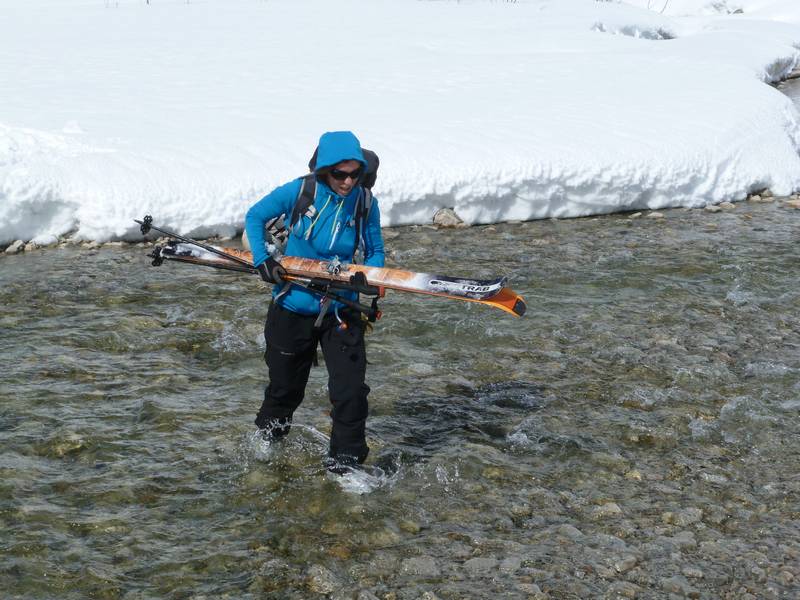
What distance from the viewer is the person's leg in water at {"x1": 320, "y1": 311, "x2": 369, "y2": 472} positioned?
6.56 meters

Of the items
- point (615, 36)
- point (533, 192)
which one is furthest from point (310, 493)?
point (615, 36)

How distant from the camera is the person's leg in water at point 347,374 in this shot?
6562 millimetres

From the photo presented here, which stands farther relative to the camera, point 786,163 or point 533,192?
point 786,163

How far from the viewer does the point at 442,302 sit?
1102cm

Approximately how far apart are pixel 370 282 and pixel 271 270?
2.30 ft

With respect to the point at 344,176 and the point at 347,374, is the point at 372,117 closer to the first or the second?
the point at 344,176

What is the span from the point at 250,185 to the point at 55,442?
6.74 m

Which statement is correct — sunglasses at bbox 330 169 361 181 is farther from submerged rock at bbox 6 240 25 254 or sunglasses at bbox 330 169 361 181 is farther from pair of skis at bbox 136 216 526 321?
submerged rock at bbox 6 240 25 254

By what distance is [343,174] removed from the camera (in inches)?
246

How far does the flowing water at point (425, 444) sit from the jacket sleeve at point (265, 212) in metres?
1.73

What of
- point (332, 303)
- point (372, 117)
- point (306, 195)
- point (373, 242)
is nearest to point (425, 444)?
point (332, 303)

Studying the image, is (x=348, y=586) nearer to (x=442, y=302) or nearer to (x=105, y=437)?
(x=105, y=437)

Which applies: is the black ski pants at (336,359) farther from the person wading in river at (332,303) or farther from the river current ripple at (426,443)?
the river current ripple at (426,443)

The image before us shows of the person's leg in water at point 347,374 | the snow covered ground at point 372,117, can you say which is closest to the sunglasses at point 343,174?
the person's leg in water at point 347,374
